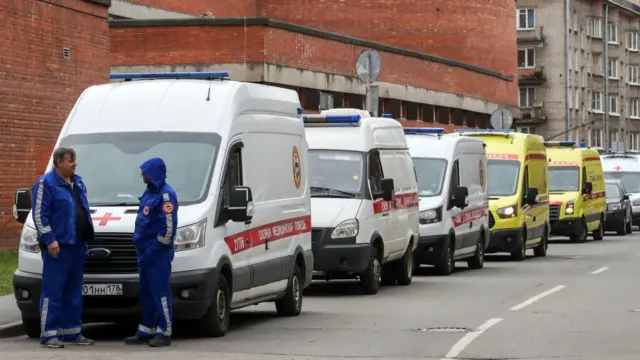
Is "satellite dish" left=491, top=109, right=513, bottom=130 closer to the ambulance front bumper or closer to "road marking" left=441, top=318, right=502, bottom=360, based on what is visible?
"road marking" left=441, top=318, right=502, bottom=360

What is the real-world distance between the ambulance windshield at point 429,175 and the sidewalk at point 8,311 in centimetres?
953

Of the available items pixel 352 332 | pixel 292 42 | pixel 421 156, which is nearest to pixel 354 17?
pixel 292 42

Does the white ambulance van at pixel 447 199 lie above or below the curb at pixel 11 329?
above

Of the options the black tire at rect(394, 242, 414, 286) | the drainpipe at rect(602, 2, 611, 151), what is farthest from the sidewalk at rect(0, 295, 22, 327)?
the drainpipe at rect(602, 2, 611, 151)

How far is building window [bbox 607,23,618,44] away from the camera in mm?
115500

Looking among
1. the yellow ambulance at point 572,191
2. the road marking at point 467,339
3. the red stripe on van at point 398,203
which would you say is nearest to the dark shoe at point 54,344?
the road marking at point 467,339

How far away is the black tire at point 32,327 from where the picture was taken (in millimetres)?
14320

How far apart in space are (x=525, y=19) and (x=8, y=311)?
93.2 meters

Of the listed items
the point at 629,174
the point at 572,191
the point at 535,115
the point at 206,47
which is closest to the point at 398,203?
the point at 572,191

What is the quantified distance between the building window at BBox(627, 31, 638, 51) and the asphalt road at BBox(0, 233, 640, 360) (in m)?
97.3

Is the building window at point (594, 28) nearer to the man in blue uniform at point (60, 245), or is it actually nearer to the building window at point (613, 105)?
the building window at point (613, 105)

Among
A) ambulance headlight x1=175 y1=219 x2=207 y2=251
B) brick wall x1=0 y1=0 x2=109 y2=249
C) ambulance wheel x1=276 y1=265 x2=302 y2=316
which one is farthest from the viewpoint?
brick wall x1=0 y1=0 x2=109 y2=249

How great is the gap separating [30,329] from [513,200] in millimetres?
17619

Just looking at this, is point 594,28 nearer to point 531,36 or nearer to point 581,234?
point 531,36
